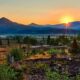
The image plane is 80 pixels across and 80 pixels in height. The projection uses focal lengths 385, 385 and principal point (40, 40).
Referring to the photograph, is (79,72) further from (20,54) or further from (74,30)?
(74,30)

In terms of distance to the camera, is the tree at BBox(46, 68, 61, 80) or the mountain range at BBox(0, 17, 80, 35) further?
the mountain range at BBox(0, 17, 80, 35)

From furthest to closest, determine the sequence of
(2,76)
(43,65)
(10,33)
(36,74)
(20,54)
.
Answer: (10,33)
(20,54)
(43,65)
(36,74)
(2,76)

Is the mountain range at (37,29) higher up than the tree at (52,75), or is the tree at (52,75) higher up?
the mountain range at (37,29)

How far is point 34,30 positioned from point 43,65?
3492 centimetres

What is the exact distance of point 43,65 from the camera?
13.5 m

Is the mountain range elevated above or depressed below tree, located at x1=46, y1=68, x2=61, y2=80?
above

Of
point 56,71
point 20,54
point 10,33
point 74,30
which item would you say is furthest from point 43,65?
point 74,30

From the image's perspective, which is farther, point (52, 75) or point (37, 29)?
point (37, 29)

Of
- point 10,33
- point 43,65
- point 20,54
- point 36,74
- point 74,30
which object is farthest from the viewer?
point 74,30

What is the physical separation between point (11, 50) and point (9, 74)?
701 centimetres

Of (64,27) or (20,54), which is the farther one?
(64,27)

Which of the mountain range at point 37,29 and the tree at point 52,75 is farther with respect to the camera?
the mountain range at point 37,29

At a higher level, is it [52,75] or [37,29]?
[37,29]

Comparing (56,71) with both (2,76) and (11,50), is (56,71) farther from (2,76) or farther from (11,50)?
(11,50)
